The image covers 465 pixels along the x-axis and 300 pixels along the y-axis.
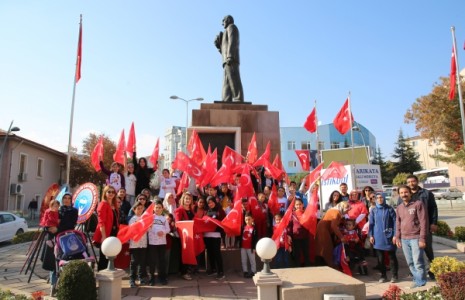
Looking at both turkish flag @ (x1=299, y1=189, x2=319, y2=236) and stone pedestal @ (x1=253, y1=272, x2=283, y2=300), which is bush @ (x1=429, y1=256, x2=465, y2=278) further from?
stone pedestal @ (x1=253, y1=272, x2=283, y2=300)

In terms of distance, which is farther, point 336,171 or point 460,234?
point 336,171

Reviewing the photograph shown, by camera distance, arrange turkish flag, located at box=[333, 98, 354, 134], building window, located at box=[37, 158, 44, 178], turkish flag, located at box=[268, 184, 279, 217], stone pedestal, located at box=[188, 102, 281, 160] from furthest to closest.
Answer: building window, located at box=[37, 158, 44, 178], turkish flag, located at box=[333, 98, 354, 134], stone pedestal, located at box=[188, 102, 281, 160], turkish flag, located at box=[268, 184, 279, 217]

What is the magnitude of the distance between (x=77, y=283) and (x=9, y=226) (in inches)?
465

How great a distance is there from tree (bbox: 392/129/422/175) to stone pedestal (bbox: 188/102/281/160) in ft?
125

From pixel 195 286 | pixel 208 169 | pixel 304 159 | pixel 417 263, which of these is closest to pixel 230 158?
pixel 208 169

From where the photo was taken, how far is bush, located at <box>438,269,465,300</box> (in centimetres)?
443

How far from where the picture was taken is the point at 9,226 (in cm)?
1439

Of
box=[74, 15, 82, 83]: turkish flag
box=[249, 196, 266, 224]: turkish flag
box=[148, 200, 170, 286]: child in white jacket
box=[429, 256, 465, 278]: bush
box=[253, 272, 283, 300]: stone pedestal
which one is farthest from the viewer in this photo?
box=[74, 15, 82, 83]: turkish flag

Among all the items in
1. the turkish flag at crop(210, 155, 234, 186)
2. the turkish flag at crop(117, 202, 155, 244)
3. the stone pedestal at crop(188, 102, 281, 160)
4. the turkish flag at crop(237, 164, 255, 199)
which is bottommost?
the turkish flag at crop(117, 202, 155, 244)

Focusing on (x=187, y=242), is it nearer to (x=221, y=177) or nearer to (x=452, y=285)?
(x=221, y=177)

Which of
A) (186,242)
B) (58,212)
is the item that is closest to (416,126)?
(186,242)

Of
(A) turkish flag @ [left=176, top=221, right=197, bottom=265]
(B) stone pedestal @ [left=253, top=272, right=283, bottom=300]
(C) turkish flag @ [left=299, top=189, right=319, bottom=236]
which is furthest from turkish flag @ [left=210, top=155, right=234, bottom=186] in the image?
(B) stone pedestal @ [left=253, top=272, right=283, bottom=300]

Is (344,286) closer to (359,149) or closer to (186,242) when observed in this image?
(186,242)

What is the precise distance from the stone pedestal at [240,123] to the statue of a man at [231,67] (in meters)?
0.70
